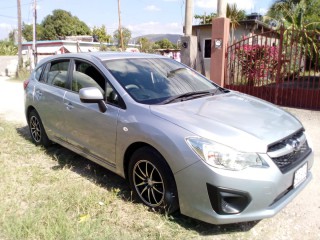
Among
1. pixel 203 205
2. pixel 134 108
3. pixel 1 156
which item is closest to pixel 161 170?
pixel 203 205

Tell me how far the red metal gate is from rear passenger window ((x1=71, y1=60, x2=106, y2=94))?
5338mm

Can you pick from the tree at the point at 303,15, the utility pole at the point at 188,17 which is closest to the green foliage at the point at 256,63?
the utility pole at the point at 188,17

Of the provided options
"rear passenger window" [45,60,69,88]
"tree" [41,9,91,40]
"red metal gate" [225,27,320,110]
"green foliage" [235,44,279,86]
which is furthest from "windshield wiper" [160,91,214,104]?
"tree" [41,9,91,40]

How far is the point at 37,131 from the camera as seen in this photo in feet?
17.6

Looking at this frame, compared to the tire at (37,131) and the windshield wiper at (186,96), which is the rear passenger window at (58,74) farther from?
the windshield wiper at (186,96)

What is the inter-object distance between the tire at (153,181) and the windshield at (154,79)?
609mm

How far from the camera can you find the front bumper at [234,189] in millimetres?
2602

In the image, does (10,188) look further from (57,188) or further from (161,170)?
(161,170)

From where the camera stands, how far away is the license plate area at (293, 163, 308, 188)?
292 centimetres

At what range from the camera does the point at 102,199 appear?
3.49 meters

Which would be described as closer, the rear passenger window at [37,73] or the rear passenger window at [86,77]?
the rear passenger window at [86,77]

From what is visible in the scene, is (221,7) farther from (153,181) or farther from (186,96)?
(153,181)

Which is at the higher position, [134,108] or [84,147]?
[134,108]

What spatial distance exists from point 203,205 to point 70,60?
2.81 meters
